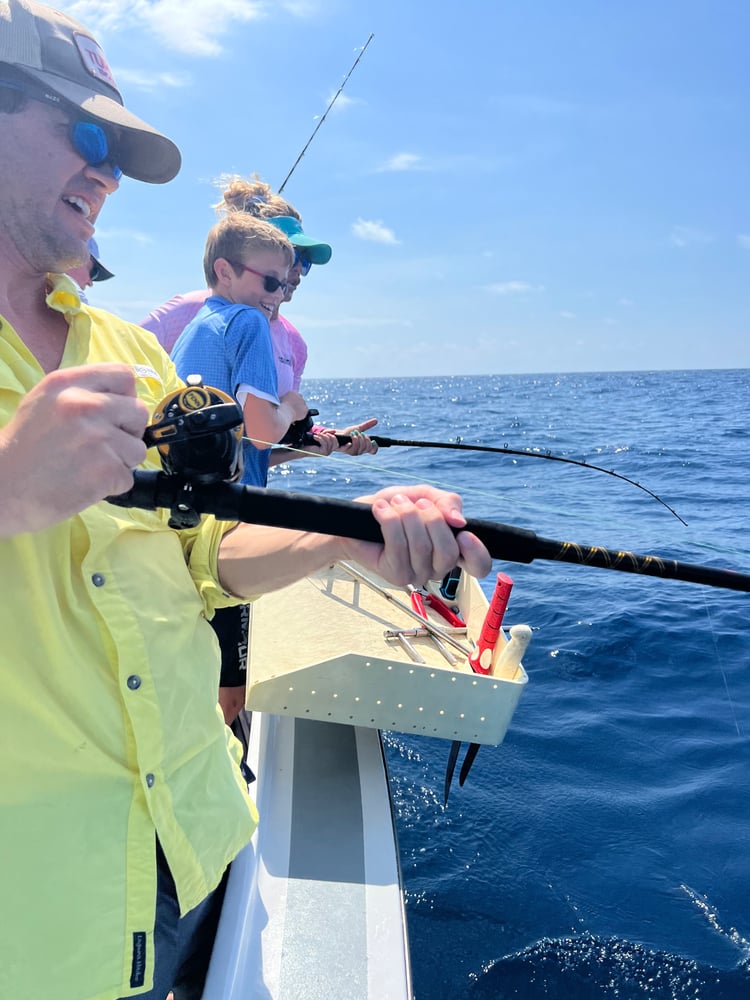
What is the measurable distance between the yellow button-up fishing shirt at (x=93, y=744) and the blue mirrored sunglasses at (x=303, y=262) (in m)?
2.60

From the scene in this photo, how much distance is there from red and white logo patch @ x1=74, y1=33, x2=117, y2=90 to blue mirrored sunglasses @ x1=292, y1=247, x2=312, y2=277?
2.38 metres

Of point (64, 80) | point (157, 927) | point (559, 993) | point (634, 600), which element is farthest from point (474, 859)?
point (634, 600)

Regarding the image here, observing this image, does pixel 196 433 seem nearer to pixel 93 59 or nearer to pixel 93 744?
pixel 93 744

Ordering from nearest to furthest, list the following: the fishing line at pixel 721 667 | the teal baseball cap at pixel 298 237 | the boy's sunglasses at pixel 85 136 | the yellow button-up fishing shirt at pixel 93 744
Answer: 1. the yellow button-up fishing shirt at pixel 93 744
2. the boy's sunglasses at pixel 85 136
3. the teal baseball cap at pixel 298 237
4. the fishing line at pixel 721 667

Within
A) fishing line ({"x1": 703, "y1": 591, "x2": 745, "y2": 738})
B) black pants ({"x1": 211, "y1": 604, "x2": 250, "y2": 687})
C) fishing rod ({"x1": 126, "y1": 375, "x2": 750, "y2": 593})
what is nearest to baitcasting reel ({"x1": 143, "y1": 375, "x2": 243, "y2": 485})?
fishing rod ({"x1": 126, "y1": 375, "x2": 750, "y2": 593})

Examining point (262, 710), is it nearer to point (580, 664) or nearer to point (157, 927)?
point (157, 927)

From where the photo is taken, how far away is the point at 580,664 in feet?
17.5

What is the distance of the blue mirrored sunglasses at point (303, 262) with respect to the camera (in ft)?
12.5

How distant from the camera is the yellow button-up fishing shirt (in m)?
1.10

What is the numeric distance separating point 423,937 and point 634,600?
4.61 meters

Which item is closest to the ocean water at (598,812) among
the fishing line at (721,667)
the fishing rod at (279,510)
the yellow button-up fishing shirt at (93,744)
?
the fishing line at (721,667)

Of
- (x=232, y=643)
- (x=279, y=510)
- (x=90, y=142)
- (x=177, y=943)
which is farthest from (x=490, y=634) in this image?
(x=90, y=142)

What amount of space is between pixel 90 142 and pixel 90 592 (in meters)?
0.89

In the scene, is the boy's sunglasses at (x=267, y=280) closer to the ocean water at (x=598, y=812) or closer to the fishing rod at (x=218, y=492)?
the ocean water at (x=598, y=812)
